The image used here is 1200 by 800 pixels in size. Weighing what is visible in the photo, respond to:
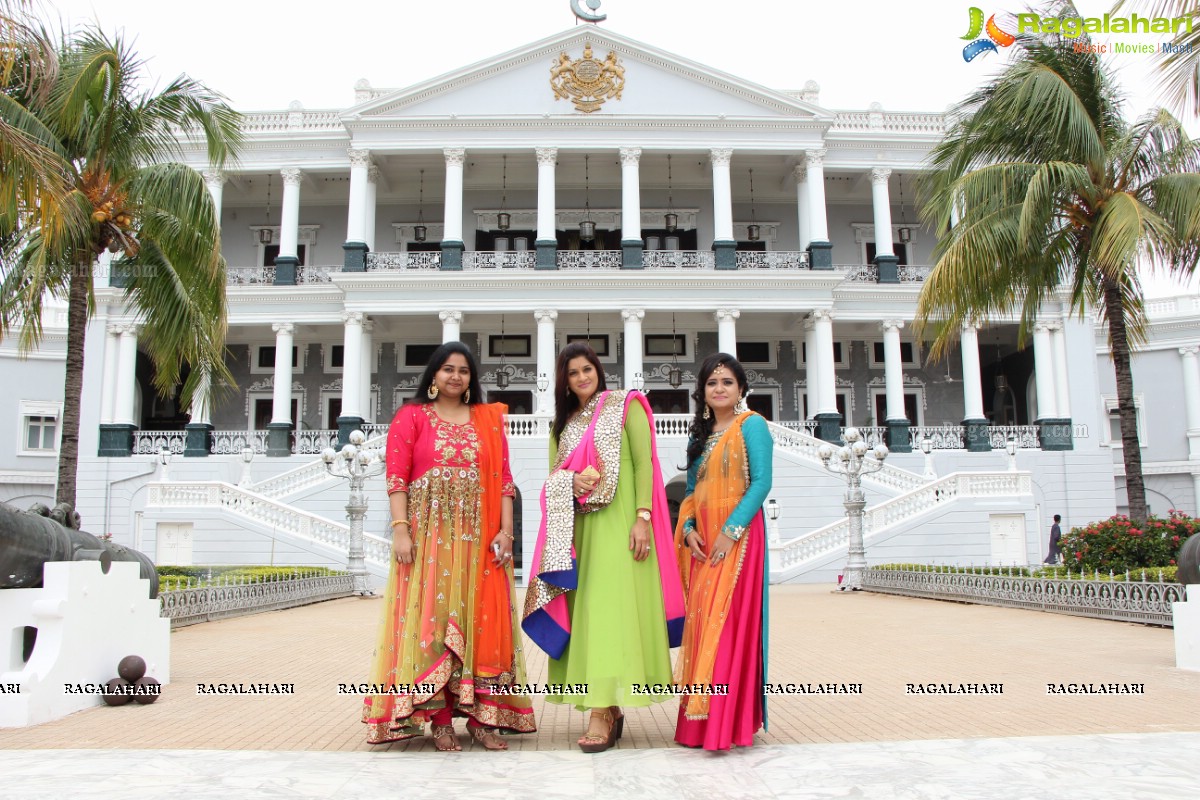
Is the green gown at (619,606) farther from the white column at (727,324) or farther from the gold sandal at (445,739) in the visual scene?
the white column at (727,324)

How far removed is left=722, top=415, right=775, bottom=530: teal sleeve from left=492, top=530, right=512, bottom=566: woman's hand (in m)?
1.04

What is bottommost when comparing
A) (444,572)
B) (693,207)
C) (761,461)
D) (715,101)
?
(444,572)

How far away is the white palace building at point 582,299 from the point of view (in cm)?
2444

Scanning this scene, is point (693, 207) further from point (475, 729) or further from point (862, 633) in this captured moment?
point (475, 729)

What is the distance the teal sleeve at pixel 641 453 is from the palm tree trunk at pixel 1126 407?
10.5 m

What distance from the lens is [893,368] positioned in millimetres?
25906

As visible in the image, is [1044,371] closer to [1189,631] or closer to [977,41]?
[977,41]

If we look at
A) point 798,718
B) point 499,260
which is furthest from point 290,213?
point 798,718

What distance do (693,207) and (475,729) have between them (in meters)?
26.0

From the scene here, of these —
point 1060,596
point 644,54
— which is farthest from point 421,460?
point 644,54

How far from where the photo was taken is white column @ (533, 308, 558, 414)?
24.0 metres

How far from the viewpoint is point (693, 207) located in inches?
1144

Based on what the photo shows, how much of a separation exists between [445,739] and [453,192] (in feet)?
74.3

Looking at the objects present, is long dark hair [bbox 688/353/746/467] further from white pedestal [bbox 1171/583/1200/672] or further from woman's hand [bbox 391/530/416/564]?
white pedestal [bbox 1171/583/1200/672]
